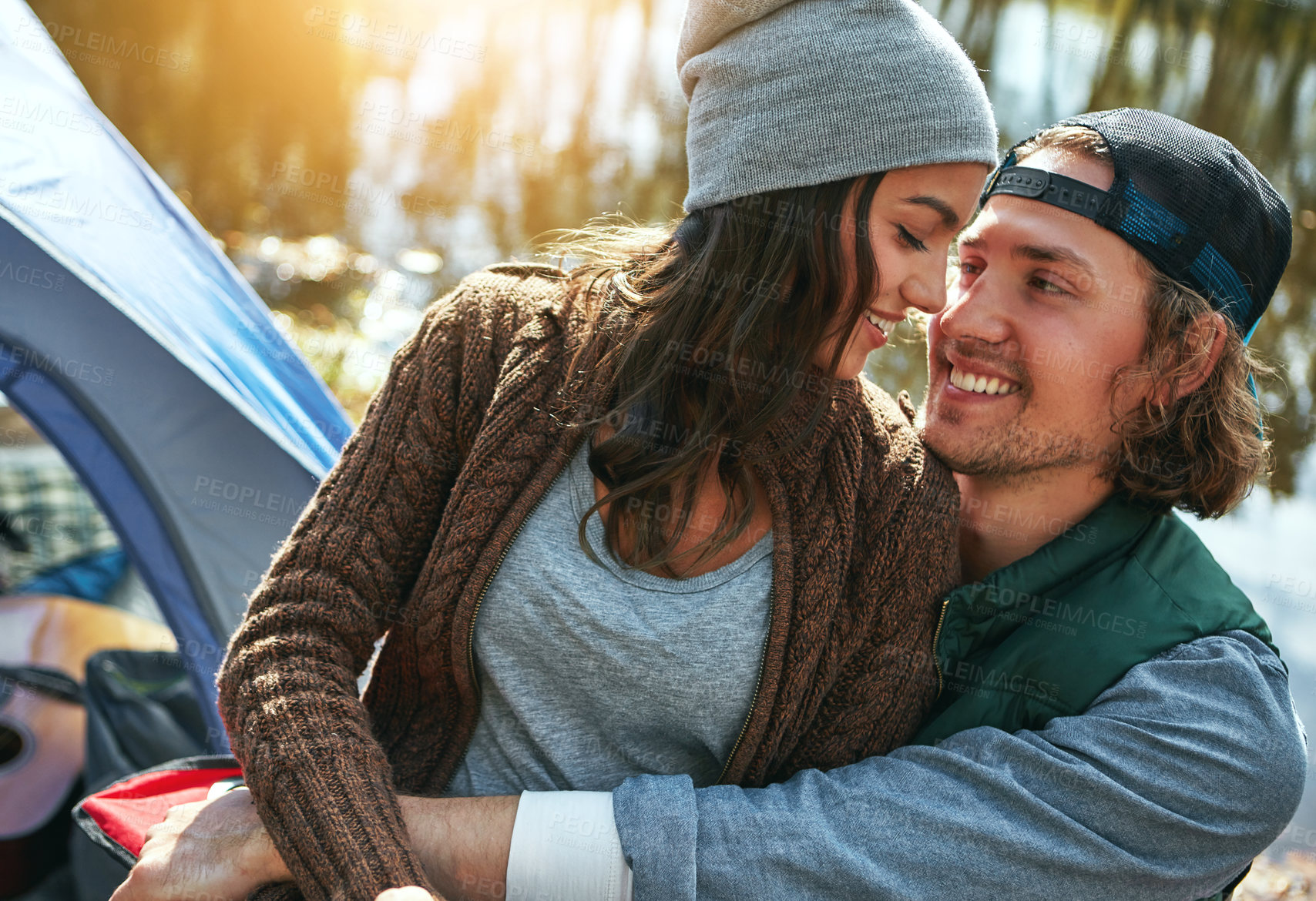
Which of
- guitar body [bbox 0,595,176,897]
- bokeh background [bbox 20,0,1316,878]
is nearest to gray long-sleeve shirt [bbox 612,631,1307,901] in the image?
guitar body [bbox 0,595,176,897]

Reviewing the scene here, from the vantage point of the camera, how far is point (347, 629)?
1463 millimetres

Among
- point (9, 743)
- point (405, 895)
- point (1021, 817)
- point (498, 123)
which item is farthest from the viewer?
point (498, 123)

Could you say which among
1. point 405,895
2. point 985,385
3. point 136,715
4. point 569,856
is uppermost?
point 985,385

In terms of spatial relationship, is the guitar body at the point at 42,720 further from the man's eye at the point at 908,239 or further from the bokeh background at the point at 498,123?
the man's eye at the point at 908,239

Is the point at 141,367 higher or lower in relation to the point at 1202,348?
higher

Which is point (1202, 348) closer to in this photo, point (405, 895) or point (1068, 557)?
point (1068, 557)

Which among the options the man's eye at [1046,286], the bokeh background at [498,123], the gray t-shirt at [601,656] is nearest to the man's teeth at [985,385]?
the man's eye at [1046,286]

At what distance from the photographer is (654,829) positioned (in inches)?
55.7

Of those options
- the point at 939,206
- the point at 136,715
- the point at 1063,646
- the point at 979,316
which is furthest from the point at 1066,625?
the point at 136,715

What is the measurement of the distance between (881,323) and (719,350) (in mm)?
262

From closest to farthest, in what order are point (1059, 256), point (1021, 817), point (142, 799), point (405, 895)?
1. point (405, 895)
2. point (1021, 817)
3. point (142, 799)
4. point (1059, 256)

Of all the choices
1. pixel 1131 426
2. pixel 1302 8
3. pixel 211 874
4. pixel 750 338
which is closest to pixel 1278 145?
pixel 1302 8

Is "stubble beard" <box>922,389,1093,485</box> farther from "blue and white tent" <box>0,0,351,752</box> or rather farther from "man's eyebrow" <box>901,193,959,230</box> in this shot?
"blue and white tent" <box>0,0,351,752</box>

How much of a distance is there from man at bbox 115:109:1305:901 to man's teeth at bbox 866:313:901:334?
0.78ft
